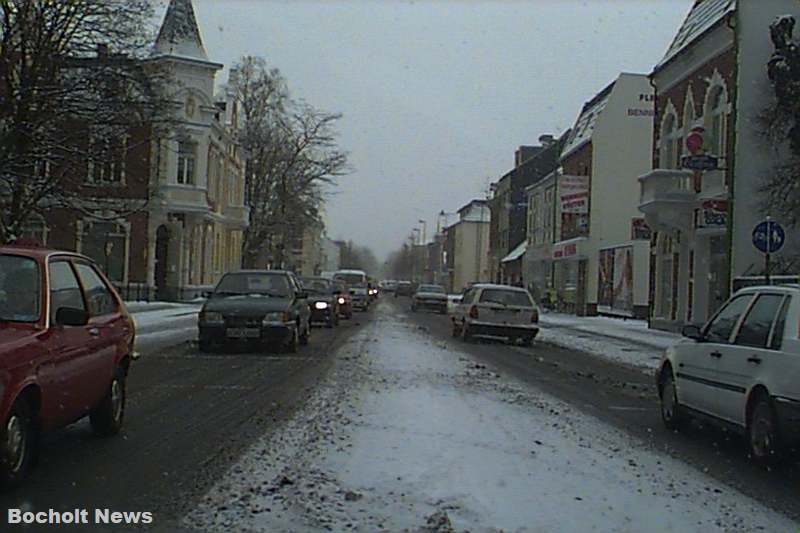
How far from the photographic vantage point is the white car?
8664 millimetres

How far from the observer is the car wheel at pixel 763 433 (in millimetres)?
8738

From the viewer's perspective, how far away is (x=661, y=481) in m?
8.08

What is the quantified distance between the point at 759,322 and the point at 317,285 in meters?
23.9

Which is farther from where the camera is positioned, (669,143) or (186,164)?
(186,164)

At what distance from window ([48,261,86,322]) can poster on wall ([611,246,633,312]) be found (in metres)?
40.2

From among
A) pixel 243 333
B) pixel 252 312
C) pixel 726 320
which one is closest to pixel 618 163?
pixel 252 312

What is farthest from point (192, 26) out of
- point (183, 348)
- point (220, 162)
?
point (183, 348)

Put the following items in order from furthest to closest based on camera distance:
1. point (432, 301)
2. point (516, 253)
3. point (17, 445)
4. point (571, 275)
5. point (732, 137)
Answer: point (516, 253), point (571, 275), point (432, 301), point (732, 137), point (17, 445)

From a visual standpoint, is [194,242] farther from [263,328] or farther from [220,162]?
[263,328]

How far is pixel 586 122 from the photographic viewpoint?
57.5m

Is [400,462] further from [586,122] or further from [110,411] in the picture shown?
[586,122]

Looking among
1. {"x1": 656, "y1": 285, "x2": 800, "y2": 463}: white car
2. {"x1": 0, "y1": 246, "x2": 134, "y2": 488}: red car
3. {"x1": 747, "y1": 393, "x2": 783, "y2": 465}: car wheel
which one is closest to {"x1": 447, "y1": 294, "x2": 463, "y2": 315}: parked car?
{"x1": 656, "y1": 285, "x2": 800, "y2": 463}: white car

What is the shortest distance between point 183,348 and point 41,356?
13.8 meters

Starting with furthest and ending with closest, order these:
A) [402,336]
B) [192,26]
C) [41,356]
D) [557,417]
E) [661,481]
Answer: [192,26] < [402,336] < [557,417] < [661,481] < [41,356]
